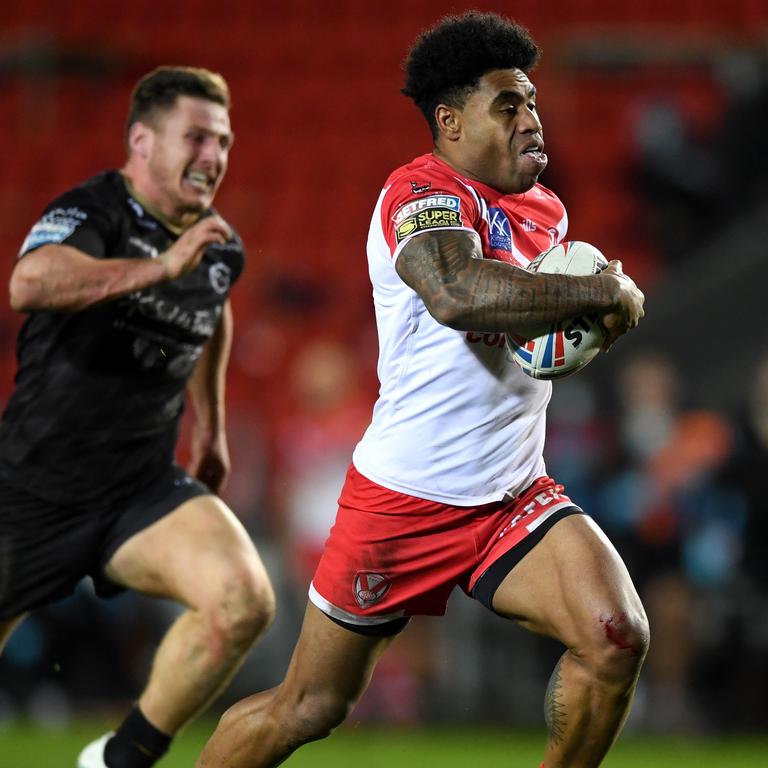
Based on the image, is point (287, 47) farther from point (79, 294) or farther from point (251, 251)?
→ point (79, 294)

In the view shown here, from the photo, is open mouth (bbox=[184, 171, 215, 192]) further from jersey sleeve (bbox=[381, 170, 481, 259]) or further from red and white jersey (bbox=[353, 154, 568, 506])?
jersey sleeve (bbox=[381, 170, 481, 259])

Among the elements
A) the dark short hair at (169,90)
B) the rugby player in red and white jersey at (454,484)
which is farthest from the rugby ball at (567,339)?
the dark short hair at (169,90)

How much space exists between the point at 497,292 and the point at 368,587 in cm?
99

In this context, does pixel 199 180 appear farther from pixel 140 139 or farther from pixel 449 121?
pixel 449 121

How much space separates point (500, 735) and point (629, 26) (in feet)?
27.9

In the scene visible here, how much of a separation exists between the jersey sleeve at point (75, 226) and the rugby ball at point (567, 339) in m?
1.73

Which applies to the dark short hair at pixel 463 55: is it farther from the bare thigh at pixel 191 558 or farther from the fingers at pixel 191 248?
the bare thigh at pixel 191 558

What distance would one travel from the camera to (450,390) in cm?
389

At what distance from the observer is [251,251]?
1240 centimetres

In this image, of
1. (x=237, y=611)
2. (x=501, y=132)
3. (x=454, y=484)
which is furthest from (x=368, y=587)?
(x=501, y=132)

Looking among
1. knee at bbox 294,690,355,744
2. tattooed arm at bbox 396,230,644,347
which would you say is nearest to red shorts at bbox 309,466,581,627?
knee at bbox 294,690,355,744

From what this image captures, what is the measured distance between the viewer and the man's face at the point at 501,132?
12.6ft

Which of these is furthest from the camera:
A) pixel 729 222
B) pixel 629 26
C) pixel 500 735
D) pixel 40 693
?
pixel 629 26

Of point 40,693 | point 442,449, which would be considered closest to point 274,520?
point 40,693
